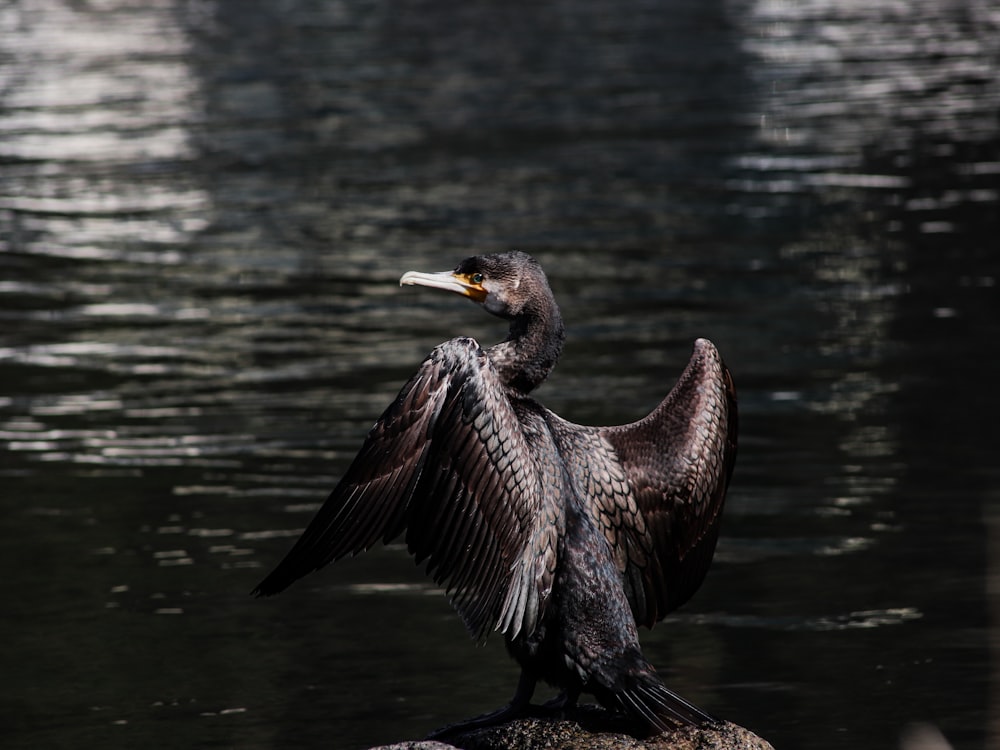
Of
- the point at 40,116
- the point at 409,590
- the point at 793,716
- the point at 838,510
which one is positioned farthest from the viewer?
the point at 40,116

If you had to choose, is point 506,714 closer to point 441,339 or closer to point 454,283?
point 454,283

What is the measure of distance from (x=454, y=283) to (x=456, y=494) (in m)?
0.80

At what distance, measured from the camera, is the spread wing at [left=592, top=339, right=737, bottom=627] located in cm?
655

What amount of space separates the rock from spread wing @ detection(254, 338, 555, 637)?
330 mm

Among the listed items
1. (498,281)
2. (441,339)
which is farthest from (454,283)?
(441,339)

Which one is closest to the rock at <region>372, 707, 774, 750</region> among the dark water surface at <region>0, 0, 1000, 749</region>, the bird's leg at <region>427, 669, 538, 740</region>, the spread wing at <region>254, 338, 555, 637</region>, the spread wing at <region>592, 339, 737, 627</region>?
the bird's leg at <region>427, 669, 538, 740</region>

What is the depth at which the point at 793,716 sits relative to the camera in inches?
299

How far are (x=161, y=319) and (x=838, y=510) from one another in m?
7.27

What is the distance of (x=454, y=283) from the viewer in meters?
6.34

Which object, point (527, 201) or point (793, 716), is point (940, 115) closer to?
point (527, 201)

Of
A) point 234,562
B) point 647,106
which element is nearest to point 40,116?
point 647,106

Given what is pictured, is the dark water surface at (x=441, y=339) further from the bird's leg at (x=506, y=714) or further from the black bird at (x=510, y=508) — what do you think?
the bird's leg at (x=506, y=714)

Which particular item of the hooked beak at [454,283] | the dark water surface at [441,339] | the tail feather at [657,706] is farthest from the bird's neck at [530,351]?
the dark water surface at [441,339]

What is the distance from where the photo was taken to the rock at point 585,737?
5.76m
